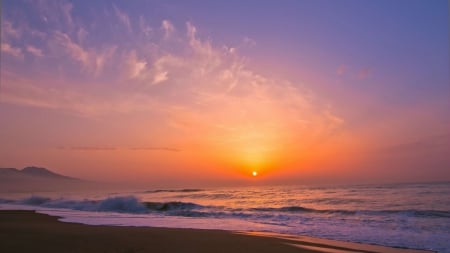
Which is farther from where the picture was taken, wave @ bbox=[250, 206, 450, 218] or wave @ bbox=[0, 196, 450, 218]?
wave @ bbox=[0, 196, 450, 218]

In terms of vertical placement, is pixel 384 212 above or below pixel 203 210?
below

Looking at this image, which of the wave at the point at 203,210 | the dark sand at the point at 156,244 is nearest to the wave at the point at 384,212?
the wave at the point at 203,210

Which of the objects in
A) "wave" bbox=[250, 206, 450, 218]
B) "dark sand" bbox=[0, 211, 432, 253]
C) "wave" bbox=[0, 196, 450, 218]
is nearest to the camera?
"dark sand" bbox=[0, 211, 432, 253]

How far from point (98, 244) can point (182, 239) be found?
2462 millimetres

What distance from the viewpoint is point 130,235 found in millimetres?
11758

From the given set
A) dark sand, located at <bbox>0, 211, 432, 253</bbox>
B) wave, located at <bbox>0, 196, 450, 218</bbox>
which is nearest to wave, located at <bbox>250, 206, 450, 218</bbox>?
wave, located at <bbox>0, 196, 450, 218</bbox>

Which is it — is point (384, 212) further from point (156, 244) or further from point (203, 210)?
point (156, 244)

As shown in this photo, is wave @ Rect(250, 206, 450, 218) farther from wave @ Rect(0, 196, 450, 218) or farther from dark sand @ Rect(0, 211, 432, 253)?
dark sand @ Rect(0, 211, 432, 253)

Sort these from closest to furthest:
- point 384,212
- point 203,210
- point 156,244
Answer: point 156,244, point 384,212, point 203,210

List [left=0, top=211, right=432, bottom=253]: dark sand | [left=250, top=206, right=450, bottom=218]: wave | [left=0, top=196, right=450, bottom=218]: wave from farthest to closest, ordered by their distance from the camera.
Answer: [left=0, top=196, right=450, bottom=218]: wave
[left=250, top=206, right=450, bottom=218]: wave
[left=0, top=211, right=432, bottom=253]: dark sand

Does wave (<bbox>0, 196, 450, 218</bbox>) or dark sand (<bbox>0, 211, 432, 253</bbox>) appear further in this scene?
wave (<bbox>0, 196, 450, 218</bbox>)

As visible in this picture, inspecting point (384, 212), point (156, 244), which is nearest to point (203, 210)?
point (384, 212)

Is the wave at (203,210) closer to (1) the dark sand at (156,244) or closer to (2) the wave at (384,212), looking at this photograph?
(2) the wave at (384,212)

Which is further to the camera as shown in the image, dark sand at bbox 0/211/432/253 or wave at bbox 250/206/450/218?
wave at bbox 250/206/450/218
